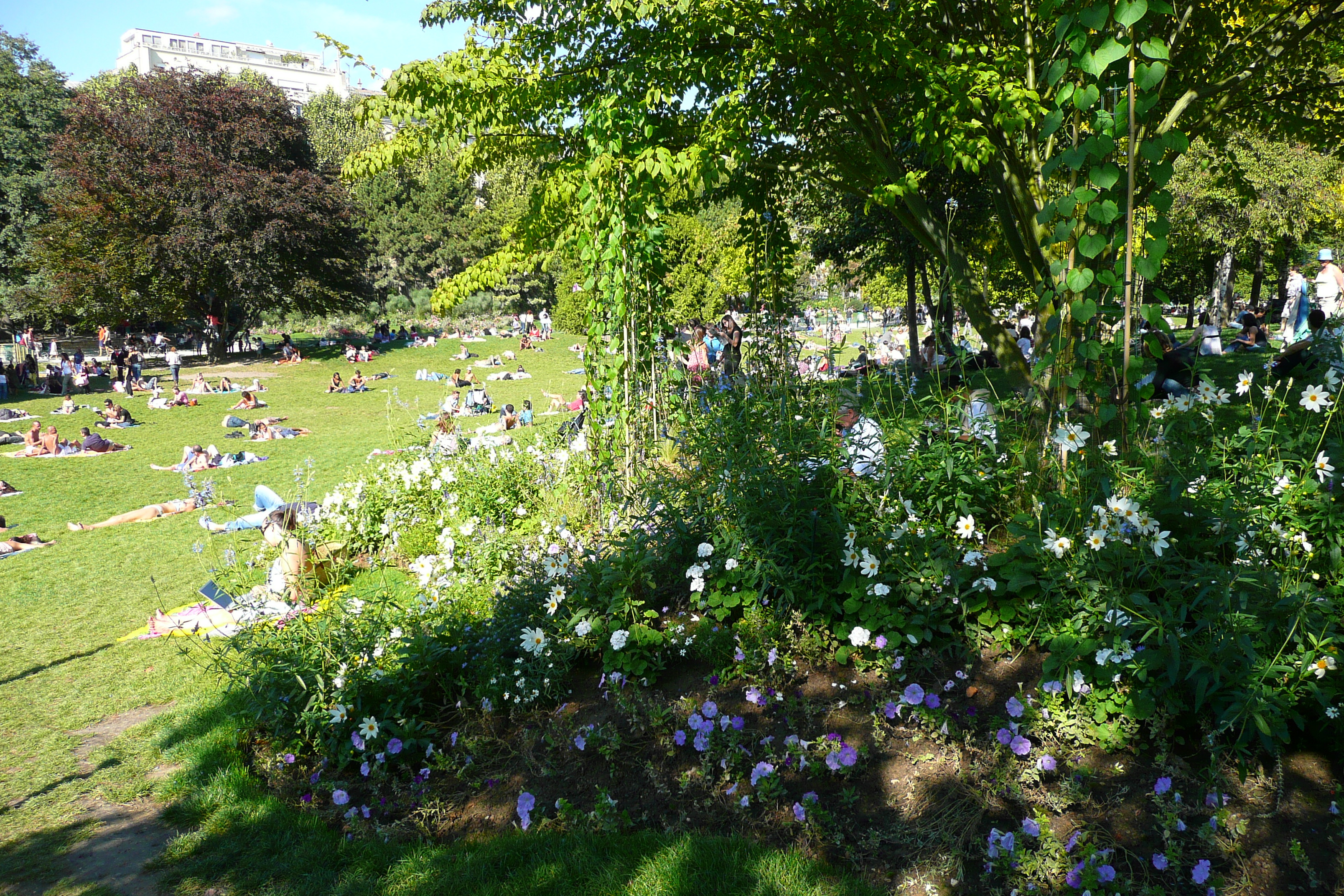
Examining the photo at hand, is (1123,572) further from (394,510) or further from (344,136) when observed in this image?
(344,136)

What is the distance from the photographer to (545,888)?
2.49 metres

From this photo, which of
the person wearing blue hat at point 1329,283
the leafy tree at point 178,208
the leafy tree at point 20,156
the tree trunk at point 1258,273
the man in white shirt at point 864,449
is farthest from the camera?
the leafy tree at point 20,156

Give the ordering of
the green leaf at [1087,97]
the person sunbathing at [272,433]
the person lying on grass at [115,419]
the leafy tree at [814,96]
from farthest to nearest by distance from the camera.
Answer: the person lying on grass at [115,419]
the person sunbathing at [272,433]
the leafy tree at [814,96]
the green leaf at [1087,97]

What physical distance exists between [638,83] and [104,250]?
29.3m

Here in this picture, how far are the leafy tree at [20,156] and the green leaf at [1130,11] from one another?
4027 cm

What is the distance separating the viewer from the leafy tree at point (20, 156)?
33906mm

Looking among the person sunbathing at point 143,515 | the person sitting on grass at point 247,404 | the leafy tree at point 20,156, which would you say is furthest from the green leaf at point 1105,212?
the leafy tree at point 20,156

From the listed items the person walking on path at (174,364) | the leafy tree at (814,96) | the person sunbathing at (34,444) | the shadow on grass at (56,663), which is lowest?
the shadow on grass at (56,663)

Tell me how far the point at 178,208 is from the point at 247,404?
1213 centimetres

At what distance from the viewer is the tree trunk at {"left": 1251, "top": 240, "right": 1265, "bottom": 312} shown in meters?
25.8

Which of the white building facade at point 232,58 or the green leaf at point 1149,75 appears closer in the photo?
the green leaf at point 1149,75

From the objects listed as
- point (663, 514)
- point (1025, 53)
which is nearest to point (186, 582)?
point (663, 514)

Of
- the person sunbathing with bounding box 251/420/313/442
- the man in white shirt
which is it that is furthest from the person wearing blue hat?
the person sunbathing with bounding box 251/420/313/442

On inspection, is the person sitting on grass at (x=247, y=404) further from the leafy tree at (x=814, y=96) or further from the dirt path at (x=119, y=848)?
the dirt path at (x=119, y=848)
